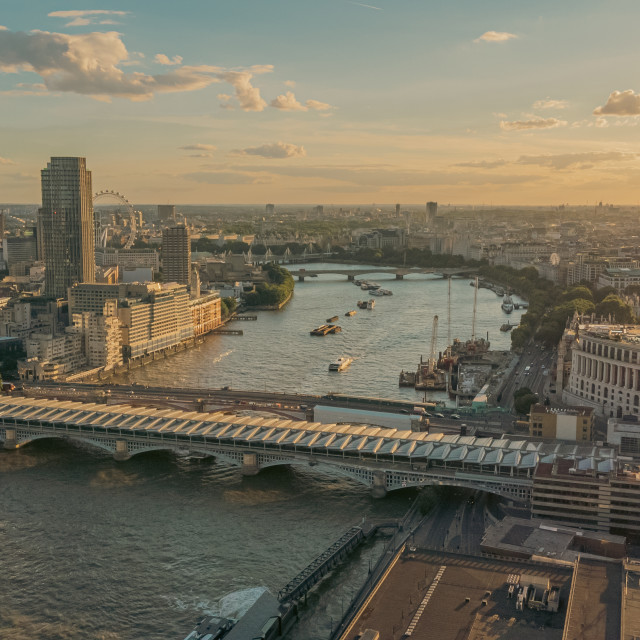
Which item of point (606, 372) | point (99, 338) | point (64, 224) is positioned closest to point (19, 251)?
point (64, 224)

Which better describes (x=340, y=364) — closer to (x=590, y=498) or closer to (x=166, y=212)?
(x=590, y=498)

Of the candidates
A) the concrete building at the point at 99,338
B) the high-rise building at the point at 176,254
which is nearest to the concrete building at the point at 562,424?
the concrete building at the point at 99,338

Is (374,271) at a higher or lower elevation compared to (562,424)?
higher

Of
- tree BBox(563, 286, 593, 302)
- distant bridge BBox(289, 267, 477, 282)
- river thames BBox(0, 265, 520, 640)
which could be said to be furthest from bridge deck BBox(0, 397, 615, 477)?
distant bridge BBox(289, 267, 477, 282)

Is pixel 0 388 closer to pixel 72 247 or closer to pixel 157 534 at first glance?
pixel 157 534

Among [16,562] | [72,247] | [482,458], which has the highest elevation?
[72,247]

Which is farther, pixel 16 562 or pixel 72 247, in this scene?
pixel 72 247

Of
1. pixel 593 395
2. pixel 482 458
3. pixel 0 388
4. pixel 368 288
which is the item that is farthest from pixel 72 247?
pixel 482 458
